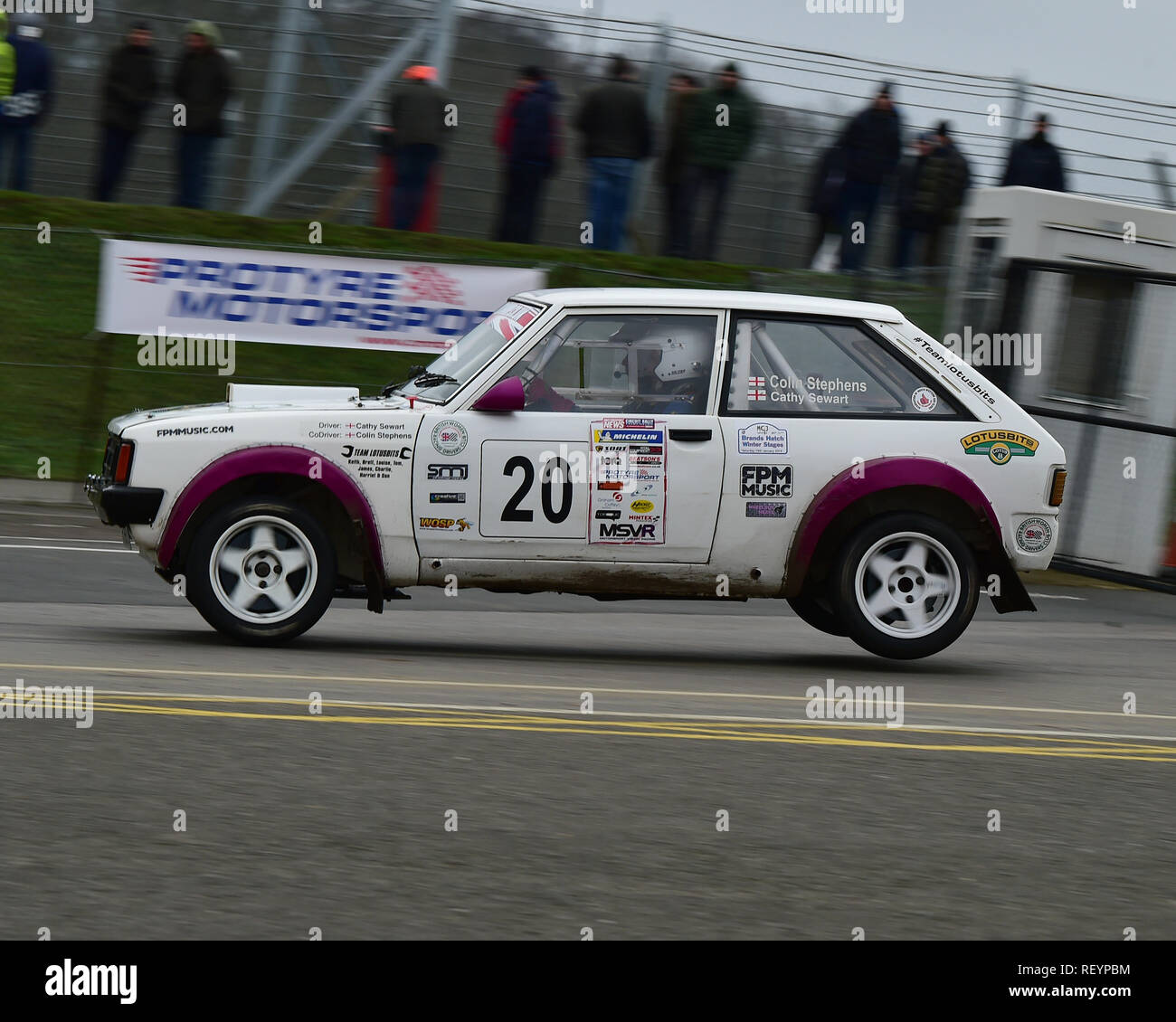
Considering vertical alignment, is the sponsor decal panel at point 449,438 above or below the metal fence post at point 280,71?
below

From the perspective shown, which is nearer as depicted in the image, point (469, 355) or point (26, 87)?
point (469, 355)

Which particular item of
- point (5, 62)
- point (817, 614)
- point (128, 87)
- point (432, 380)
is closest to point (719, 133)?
point (128, 87)

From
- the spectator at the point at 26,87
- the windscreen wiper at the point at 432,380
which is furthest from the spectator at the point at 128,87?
the windscreen wiper at the point at 432,380

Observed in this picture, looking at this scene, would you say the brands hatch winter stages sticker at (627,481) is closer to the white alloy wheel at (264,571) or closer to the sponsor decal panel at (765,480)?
the sponsor decal panel at (765,480)

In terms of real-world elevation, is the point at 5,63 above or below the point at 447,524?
above

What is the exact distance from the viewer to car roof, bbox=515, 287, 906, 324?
30.6 feet

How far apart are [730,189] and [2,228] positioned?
673cm

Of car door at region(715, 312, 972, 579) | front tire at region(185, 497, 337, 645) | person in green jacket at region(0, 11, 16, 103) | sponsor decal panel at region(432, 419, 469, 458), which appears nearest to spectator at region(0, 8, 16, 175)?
person in green jacket at region(0, 11, 16, 103)

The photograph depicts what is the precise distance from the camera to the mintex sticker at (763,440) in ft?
29.9

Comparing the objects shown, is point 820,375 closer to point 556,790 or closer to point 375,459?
point 375,459

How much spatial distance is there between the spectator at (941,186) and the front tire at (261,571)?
10.0 m

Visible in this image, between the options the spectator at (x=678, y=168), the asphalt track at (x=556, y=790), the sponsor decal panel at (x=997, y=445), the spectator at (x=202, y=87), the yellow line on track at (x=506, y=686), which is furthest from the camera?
the spectator at (x=678, y=168)

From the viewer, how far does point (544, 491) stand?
895 cm

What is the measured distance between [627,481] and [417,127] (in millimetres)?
8671
